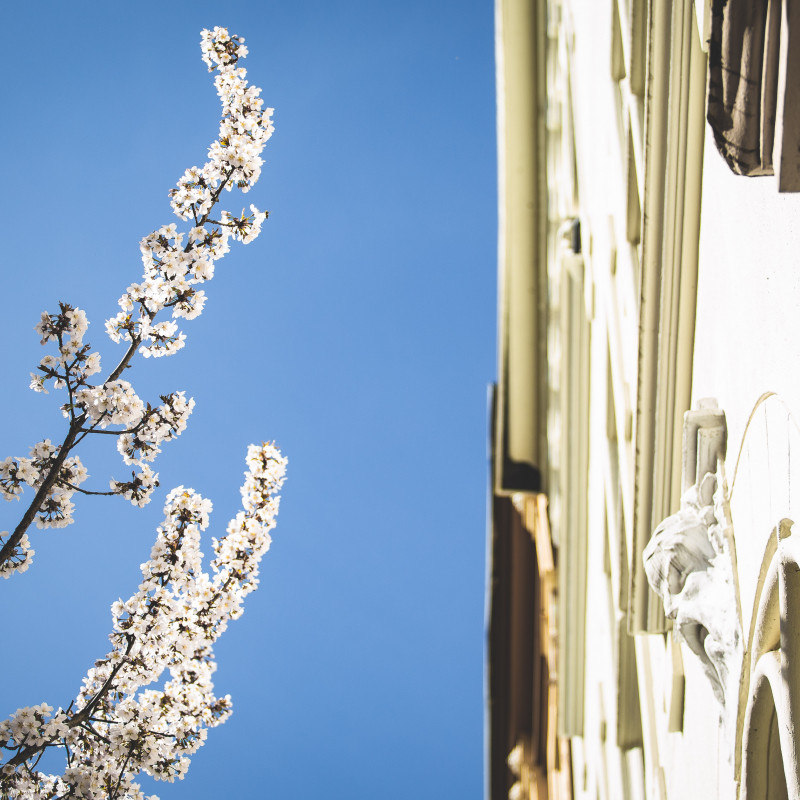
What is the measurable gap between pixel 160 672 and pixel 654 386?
516 centimetres

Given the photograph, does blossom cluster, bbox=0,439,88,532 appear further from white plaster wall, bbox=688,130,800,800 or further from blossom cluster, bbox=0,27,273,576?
white plaster wall, bbox=688,130,800,800

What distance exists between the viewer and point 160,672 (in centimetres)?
780

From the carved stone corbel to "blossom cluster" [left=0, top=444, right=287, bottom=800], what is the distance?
160 inches

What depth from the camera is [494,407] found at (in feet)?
59.6

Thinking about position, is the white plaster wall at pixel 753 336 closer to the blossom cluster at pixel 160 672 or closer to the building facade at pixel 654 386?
the building facade at pixel 654 386

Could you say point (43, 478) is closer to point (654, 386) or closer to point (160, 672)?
point (160, 672)

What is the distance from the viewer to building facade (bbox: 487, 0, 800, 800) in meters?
4.15

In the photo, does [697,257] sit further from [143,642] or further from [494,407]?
[494,407]

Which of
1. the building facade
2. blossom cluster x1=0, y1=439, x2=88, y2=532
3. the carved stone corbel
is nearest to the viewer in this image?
the building facade

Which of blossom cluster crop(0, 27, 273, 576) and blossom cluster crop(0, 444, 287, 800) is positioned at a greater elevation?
blossom cluster crop(0, 27, 273, 576)

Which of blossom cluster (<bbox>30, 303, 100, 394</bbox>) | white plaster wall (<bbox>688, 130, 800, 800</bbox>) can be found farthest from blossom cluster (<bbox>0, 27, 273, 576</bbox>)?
white plaster wall (<bbox>688, 130, 800, 800</bbox>)

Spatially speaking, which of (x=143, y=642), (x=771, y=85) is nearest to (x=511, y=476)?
(x=143, y=642)

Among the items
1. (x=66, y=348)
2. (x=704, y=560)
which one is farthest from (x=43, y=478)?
(x=704, y=560)

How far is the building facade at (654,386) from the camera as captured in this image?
4.15 m
